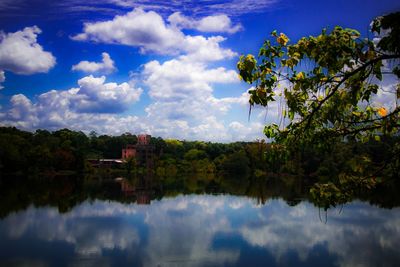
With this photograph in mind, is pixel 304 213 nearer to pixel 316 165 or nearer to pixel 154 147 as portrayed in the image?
pixel 316 165

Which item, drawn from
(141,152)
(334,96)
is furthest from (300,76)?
(141,152)

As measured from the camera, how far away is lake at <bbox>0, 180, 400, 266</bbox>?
12.8 m

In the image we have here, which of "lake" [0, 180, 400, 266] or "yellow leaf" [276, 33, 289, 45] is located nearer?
"yellow leaf" [276, 33, 289, 45]

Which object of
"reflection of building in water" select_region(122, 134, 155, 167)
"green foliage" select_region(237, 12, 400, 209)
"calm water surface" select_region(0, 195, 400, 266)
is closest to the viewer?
"green foliage" select_region(237, 12, 400, 209)

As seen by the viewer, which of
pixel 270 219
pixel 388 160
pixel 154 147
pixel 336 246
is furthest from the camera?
pixel 154 147

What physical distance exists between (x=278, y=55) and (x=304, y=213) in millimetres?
21096

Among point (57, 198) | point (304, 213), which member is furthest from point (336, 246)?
point (57, 198)

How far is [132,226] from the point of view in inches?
731

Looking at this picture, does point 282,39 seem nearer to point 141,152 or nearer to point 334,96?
point 334,96

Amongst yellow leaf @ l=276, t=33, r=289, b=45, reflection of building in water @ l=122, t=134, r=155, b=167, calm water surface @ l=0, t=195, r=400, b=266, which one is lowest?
calm water surface @ l=0, t=195, r=400, b=266

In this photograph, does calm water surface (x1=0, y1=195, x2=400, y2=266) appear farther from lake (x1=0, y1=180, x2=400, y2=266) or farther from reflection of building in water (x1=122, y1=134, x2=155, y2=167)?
reflection of building in water (x1=122, y1=134, x2=155, y2=167)

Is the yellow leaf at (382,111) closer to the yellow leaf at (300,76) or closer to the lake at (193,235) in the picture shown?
the yellow leaf at (300,76)

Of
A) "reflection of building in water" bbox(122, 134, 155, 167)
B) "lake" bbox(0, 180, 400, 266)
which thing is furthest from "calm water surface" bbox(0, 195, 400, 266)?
"reflection of building in water" bbox(122, 134, 155, 167)

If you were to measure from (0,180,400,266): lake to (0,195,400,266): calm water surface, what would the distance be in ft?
0.12
